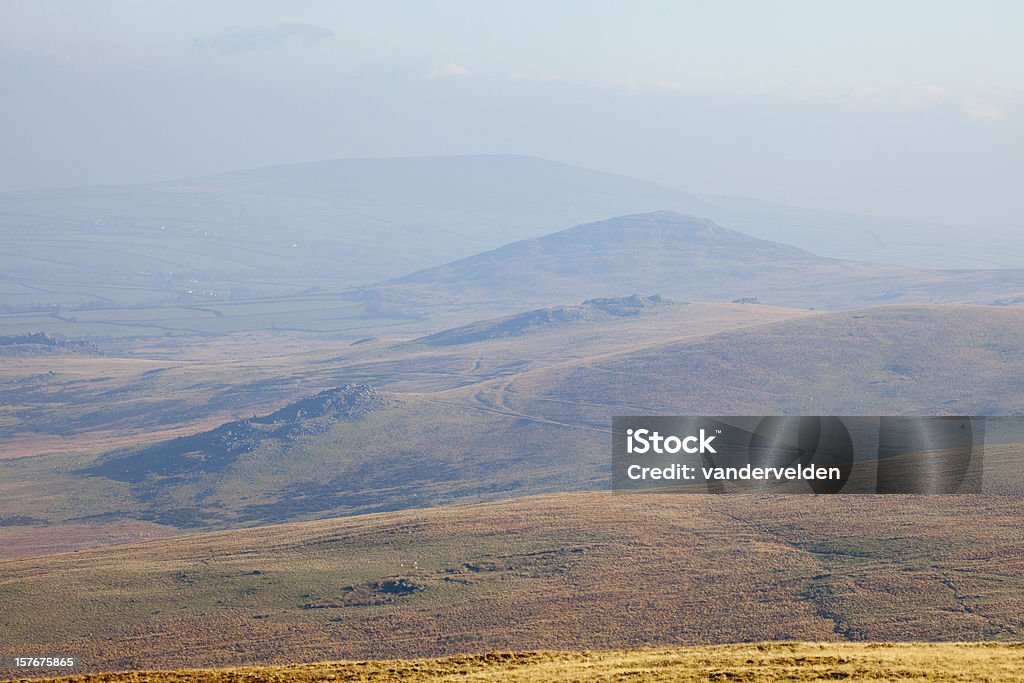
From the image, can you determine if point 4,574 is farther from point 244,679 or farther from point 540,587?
point 244,679

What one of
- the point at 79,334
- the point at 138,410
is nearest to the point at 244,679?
the point at 138,410

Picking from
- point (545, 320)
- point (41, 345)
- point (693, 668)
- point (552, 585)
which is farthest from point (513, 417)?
point (41, 345)

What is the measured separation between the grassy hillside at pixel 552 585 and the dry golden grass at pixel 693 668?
33.9 ft

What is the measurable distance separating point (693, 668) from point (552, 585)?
18265mm

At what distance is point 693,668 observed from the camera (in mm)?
18219

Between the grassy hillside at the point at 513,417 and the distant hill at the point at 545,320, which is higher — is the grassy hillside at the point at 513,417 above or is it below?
below

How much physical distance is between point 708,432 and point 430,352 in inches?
3389

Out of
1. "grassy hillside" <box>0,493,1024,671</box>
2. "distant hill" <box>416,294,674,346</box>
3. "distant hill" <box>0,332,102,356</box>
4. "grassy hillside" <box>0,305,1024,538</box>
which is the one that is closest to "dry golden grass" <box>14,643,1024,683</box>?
"grassy hillside" <box>0,493,1024,671</box>

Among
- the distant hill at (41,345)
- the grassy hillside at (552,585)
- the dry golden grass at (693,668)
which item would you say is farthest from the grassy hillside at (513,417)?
the distant hill at (41,345)

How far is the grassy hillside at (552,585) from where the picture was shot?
102 feet

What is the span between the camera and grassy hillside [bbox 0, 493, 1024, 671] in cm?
3119

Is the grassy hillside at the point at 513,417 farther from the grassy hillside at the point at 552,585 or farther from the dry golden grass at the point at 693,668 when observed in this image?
the dry golden grass at the point at 693,668

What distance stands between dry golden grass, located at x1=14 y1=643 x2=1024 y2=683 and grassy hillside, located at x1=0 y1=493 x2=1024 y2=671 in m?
10.3

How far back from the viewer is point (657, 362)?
104 meters
